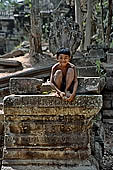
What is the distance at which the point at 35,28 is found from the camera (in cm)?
965

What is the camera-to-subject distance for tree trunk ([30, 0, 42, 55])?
945cm

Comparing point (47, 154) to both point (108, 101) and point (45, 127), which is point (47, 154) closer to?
point (45, 127)

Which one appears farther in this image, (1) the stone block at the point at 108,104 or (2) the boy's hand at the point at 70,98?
(1) the stone block at the point at 108,104

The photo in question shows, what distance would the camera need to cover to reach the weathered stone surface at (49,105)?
8.83 ft

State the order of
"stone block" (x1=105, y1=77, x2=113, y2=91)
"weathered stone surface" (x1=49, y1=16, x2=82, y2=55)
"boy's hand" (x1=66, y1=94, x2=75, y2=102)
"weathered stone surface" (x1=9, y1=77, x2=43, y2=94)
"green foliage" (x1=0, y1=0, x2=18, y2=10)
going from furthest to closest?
"green foliage" (x1=0, y1=0, x2=18, y2=10) → "weathered stone surface" (x1=49, y1=16, x2=82, y2=55) → "stone block" (x1=105, y1=77, x2=113, y2=91) → "weathered stone surface" (x1=9, y1=77, x2=43, y2=94) → "boy's hand" (x1=66, y1=94, x2=75, y2=102)

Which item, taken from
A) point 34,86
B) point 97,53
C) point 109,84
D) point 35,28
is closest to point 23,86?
point 34,86

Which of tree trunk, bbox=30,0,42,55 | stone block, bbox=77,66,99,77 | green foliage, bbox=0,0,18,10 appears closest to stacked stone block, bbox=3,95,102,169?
stone block, bbox=77,66,99,77

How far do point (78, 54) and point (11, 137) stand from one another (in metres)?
5.80

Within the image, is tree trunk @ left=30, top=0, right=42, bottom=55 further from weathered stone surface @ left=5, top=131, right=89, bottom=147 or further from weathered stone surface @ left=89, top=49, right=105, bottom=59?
weathered stone surface @ left=5, top=131, right=89, bottom=147

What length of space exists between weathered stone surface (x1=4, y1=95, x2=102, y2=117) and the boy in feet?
0.38

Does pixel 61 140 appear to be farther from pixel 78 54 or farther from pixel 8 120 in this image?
pixel 78 54

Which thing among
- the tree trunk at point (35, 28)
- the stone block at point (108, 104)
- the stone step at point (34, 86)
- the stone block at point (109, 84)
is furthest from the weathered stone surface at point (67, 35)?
the stone step at point (34, 86)

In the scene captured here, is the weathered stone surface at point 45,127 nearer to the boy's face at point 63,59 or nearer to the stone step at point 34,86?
the stone step at point 34,86

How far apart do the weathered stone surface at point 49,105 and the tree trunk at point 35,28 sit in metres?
7.29
